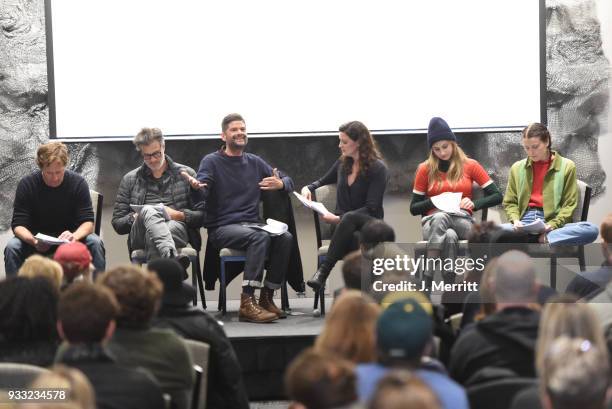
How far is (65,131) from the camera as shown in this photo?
21.1 ft

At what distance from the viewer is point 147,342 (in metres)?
2.89

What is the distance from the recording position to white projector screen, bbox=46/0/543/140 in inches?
254

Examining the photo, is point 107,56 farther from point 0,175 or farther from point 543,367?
point 543,367

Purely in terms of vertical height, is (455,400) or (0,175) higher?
(0,175)

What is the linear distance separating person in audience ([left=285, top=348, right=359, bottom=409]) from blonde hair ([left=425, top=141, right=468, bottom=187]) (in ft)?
12.5

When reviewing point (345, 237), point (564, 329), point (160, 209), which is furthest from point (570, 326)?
point (160, 209)

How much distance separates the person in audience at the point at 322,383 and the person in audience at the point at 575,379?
0.40 metres

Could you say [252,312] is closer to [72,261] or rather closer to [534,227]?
[72,261]

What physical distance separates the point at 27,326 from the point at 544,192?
3623 millimetres

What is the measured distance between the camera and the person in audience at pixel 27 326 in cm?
290

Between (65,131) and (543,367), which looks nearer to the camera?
(543,367)

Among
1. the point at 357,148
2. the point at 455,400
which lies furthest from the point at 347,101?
the point at 455,400

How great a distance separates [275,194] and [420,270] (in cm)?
99

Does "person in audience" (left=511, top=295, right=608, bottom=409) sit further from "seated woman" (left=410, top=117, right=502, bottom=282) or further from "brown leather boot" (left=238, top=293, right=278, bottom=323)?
"seated woman" (left=410, top=117, right=502, bottom=282)
